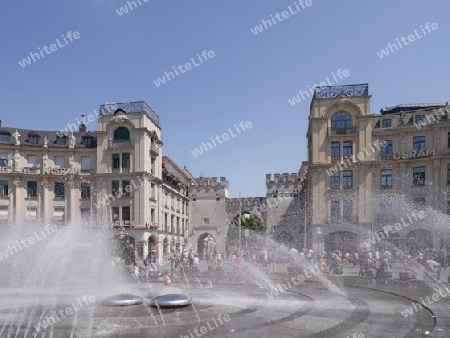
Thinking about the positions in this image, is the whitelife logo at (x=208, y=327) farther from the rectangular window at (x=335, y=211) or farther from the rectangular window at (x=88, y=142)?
the rectangular window at (x=88, y=142)

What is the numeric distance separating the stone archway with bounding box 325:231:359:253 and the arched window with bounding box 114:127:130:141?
25.8m

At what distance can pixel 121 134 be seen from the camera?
55.8 m

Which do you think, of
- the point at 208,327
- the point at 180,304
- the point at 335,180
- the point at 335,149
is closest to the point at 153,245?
the point at 335,180

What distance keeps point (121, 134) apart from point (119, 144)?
1.28 m

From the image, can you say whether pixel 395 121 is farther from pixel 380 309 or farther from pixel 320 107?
pixel 380 309

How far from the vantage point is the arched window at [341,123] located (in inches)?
2042

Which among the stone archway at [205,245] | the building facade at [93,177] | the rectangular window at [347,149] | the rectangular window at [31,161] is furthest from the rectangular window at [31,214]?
the rectangular window at [347,149]

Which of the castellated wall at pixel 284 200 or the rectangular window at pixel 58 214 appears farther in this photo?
the castellated wall at pixel 284 200

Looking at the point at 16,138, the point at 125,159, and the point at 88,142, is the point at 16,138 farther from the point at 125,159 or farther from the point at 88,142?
the point at 125,159

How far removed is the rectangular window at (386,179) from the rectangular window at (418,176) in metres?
2.57

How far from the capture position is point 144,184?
2147 inches

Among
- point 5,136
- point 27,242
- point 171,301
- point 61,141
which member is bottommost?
point 27,242

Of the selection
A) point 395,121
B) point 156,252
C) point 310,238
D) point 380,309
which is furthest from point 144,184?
point 380,309

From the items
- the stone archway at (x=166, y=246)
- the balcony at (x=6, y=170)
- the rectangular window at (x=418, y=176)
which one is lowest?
the stone archway at (x=166, y=246)
